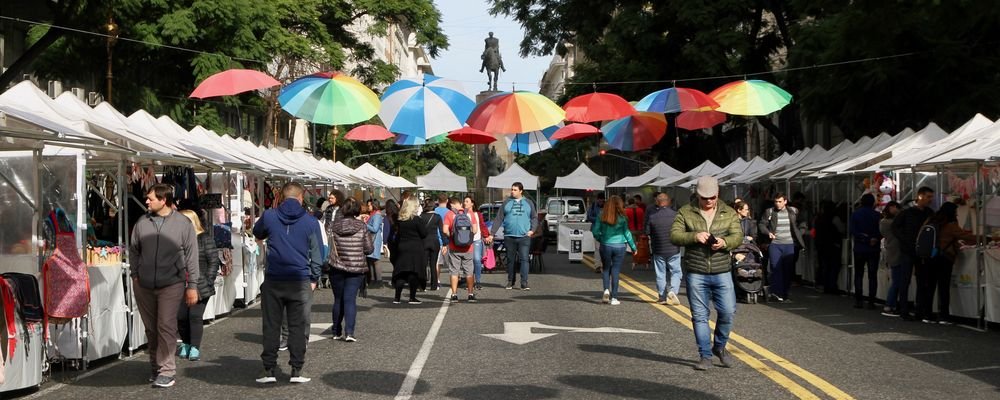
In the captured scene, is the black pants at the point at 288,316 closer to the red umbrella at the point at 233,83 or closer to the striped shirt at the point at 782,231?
the red umbrella at the point at 233,83

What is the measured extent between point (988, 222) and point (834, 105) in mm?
11937

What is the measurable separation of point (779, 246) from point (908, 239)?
10.6 ft

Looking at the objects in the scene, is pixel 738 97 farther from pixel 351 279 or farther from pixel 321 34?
pixel 321 34

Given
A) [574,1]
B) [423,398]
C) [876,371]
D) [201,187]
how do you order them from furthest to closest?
[574,1]
[201,187]
[876,371]
[423,398]

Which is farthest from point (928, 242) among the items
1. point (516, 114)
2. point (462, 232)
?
point (516, 114)

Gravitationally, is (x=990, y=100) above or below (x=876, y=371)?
above

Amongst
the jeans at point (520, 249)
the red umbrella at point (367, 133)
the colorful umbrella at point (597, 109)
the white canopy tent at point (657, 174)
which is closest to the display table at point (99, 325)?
the jeans at point (520, 249)

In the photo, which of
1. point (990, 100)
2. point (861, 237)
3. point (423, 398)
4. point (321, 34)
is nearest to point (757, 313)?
point (861, 237)

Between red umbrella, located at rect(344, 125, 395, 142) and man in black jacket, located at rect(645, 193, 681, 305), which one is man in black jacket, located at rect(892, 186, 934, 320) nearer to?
man in black jacket, located at rect(645, 193, 681, 305)

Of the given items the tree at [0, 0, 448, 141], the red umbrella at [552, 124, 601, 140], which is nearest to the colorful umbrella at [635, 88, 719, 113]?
the red umbrella at [552, 124, 601, 140]

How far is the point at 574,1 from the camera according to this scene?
40.5 meters

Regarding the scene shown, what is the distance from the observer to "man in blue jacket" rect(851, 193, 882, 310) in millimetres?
18359

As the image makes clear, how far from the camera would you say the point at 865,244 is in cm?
1856

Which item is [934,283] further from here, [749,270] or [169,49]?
[169,49]
